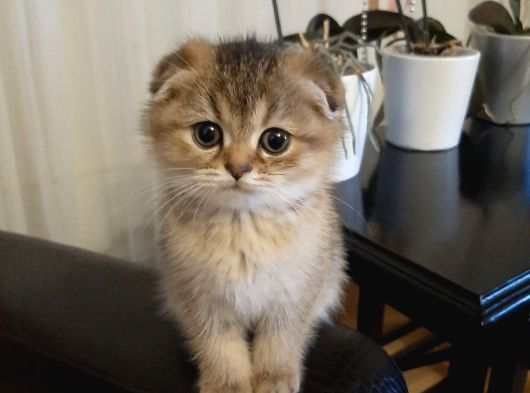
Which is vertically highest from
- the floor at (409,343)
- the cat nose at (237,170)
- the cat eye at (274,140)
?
the cat eye at (274,140)

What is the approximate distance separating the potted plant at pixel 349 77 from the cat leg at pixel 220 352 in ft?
1.09

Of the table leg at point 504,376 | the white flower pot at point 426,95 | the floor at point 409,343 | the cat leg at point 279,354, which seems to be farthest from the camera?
the floor at point 409,343

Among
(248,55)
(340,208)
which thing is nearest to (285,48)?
(248,55)

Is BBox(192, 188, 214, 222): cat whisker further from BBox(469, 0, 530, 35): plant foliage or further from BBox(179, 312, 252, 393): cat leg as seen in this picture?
BBox(469, 0, 530, 35): plant foliage

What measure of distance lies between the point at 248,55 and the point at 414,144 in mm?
596

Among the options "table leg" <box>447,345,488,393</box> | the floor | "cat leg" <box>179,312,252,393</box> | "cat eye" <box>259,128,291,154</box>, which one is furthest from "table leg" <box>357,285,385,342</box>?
"cat eye" <box>259,128,291,154</box>

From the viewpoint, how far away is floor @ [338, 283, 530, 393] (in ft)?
4.89

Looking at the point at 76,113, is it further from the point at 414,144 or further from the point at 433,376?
the point at 433,376

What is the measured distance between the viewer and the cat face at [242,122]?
625 millimetres

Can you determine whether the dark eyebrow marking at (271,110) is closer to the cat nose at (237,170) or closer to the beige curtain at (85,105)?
the cat nose at (237,170)

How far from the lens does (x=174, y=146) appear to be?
2.14 ft

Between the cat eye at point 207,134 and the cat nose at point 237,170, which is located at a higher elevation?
the cat eye at point 207,134

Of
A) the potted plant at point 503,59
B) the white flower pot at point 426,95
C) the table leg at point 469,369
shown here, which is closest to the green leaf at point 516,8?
the potted plant at point 503,59

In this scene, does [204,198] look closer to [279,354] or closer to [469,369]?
[279,354]
